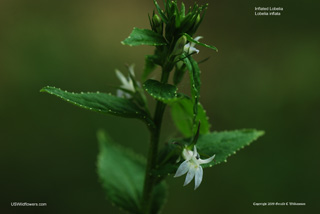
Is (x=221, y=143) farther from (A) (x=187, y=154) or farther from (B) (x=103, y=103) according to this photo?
(B) (x=103, y=103)

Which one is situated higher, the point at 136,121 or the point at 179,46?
the point at 179,46

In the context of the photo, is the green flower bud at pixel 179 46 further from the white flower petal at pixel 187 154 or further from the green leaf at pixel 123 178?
the green leaf at pixel 123 178

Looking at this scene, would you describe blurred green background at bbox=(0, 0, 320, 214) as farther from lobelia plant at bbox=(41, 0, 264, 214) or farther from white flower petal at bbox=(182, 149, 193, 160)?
white flower petal at bbox=(182, 149, 193, 160)

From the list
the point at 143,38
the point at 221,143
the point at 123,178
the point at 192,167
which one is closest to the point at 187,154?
the point at 192,167

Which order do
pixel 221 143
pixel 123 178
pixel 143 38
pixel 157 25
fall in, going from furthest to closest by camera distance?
pixel 123 178
pixel 221 143
pixel 157 25
pixel 143 38

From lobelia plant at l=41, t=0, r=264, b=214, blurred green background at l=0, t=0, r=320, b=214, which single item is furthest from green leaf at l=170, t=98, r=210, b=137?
blurred green background at l=0, t=0, r=320, b=214

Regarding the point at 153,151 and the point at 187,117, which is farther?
the point at 187,117

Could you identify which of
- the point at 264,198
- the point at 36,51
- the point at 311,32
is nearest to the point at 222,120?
the point at 264,198

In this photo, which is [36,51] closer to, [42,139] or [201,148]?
[42,139]
